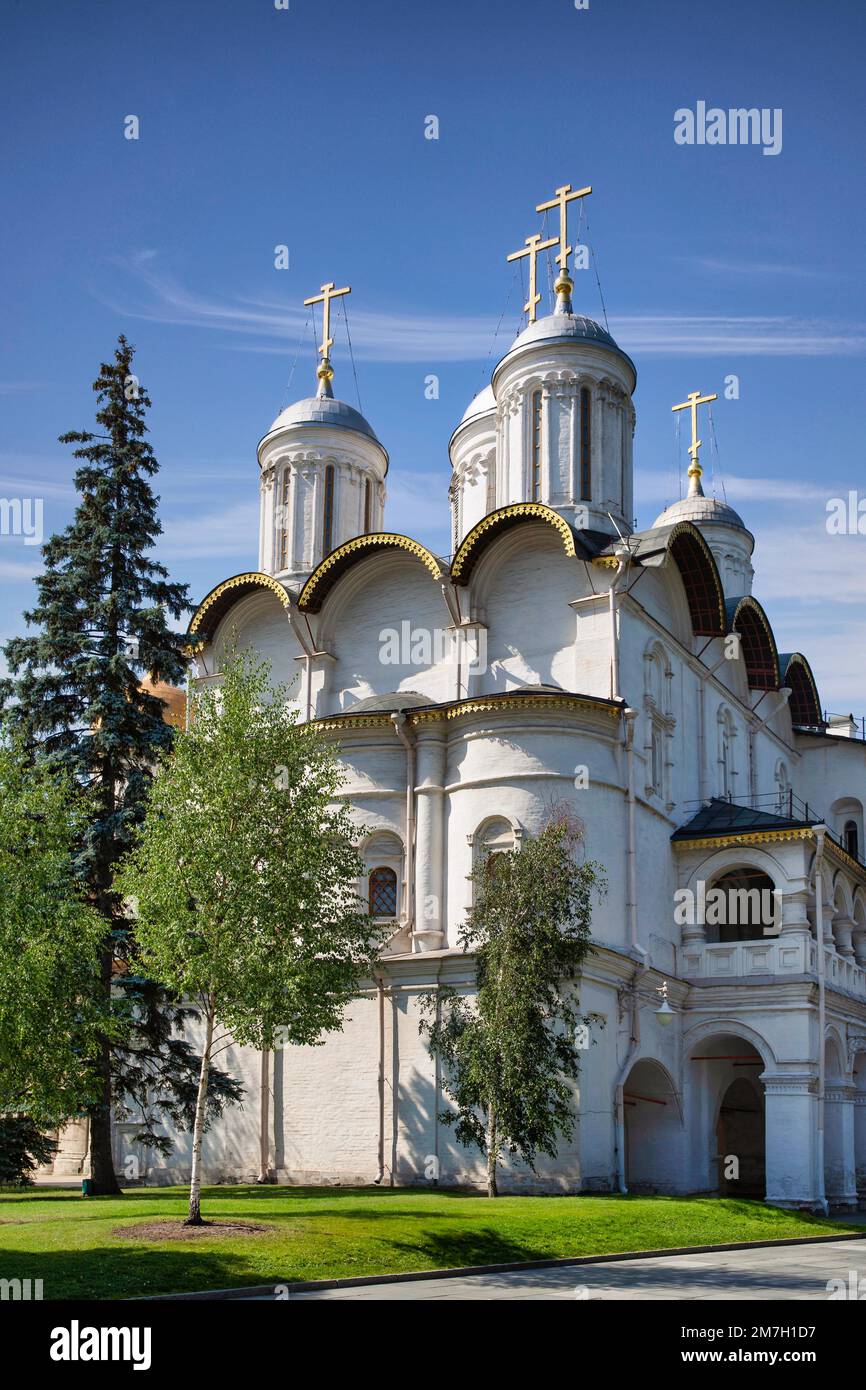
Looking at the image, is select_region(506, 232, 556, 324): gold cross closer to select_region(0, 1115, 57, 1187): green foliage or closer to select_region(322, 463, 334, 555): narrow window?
select_region(322, 463, 334, 555): narrow window

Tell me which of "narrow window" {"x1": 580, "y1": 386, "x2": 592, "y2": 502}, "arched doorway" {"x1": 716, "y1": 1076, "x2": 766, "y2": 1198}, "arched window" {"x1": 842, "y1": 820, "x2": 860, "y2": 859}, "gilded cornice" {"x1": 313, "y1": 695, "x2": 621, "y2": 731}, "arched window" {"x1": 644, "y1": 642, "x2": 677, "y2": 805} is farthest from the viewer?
"arched window" {"x1": 842, "y1": 820, "x2": 860, "y2": 859}

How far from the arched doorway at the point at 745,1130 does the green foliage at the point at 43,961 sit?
1646 centimetres

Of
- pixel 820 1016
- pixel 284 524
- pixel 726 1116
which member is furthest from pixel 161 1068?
pixel 284 524

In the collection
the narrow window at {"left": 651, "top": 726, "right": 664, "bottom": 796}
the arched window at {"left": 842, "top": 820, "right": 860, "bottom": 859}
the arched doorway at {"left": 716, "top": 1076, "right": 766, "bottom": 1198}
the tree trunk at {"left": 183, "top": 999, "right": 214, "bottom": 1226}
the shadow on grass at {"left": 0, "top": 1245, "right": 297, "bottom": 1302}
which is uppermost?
the narrow window at {"left": 651, "top": 726, "right": 664, "bottom": 796}

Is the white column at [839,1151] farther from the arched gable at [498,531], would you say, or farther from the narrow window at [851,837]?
the arched gable at [498,531]

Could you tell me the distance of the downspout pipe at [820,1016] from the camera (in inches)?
1019

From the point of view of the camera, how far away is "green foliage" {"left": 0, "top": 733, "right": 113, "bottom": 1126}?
55.0ft

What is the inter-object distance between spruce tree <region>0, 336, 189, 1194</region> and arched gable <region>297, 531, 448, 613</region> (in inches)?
197

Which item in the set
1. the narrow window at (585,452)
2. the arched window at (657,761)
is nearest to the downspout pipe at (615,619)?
the arched window at (657,761)

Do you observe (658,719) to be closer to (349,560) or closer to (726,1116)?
(349,560)

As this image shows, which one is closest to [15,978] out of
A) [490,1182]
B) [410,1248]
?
[410,1248]

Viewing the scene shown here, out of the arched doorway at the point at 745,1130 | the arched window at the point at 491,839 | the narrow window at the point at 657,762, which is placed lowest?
the arched doorway at the point at 745,1130

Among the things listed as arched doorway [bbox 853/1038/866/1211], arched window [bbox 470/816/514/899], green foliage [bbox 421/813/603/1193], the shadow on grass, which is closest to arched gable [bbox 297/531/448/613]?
arched window [bbox 470/816/514/899]
